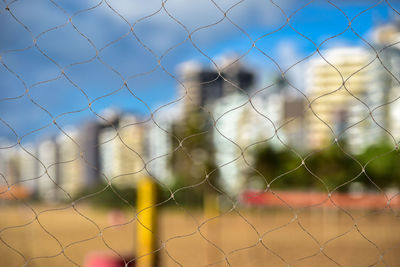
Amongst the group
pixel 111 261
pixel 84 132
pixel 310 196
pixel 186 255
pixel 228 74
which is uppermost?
pixel 228 74

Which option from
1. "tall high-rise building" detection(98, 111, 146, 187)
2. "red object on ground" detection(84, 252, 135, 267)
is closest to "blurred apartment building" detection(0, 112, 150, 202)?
"tall high-rise building" detection(98, 111, 146, 187)

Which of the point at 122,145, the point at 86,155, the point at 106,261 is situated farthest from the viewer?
the point at 122,145

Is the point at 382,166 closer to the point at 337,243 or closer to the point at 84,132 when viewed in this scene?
the point at 337,243

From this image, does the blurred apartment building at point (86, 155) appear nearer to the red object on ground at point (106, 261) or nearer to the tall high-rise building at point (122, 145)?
the tall high-rise building at point (122, 145)

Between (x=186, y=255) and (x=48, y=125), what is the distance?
19.5 feet

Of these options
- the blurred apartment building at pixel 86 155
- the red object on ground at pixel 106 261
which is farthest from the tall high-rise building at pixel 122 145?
the red object on ground at pixel 106 261

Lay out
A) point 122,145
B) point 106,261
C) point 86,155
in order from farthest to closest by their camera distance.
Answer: point 122,145 → point 86,155 → point 106,261

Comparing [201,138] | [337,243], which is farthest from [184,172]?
[337,243]

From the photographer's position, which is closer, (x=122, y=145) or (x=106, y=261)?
(x=106, y=261)

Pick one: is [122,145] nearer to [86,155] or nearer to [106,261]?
[86,155]

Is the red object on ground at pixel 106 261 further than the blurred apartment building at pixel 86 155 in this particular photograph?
Yes

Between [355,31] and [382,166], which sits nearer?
[355,31]

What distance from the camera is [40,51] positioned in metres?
1.31

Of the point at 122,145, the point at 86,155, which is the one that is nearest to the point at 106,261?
the point at 86,155
